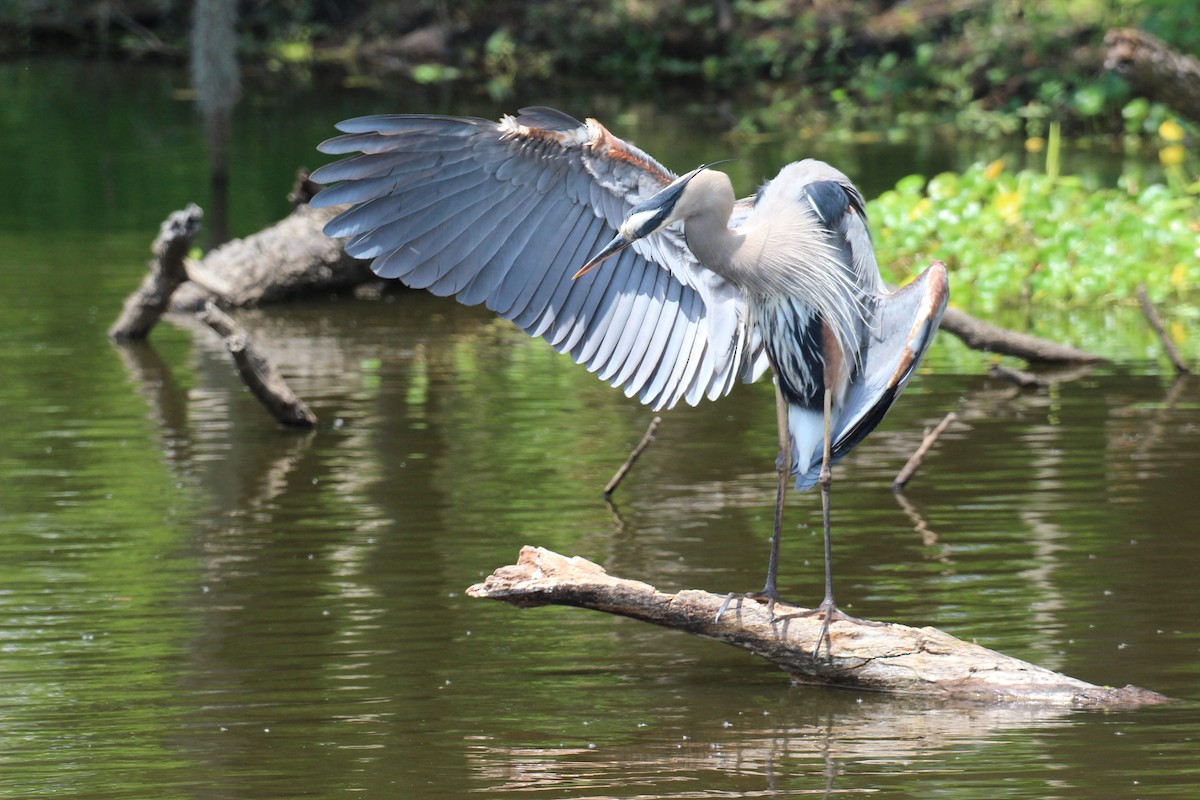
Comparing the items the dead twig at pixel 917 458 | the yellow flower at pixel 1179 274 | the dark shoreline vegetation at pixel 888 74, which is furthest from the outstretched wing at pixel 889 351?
the yellow flower at pixel 1179 274

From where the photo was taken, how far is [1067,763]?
4387 millimetres

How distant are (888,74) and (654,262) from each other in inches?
795

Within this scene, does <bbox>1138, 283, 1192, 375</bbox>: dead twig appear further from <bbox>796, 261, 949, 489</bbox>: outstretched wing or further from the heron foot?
the heron foot

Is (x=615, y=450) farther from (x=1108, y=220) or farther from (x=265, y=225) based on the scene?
(x=265, y=225)

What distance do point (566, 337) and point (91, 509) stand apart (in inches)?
110

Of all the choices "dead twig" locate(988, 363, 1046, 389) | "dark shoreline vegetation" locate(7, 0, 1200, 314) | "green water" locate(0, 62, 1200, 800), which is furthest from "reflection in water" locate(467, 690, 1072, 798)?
"dark shoreline vegetation" locate(7, 0, 1200, 314)

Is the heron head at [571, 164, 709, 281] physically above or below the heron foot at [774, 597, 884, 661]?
above

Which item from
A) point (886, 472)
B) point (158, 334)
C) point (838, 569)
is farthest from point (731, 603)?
point (158, 334)

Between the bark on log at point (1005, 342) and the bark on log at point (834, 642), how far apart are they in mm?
4608

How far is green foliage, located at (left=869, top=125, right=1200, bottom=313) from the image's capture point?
11336mm

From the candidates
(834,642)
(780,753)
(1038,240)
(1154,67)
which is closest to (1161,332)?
(1154,67)

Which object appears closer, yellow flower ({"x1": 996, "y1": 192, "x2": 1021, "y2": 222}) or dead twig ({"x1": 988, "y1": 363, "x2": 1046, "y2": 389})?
dead twig ({"x1": 988, "y1": 363, "x2": 1046, "y2": 389})

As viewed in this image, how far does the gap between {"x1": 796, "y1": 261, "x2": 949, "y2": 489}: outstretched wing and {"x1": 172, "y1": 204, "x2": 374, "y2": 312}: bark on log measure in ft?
24.3

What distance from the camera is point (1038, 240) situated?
11.9 meters
